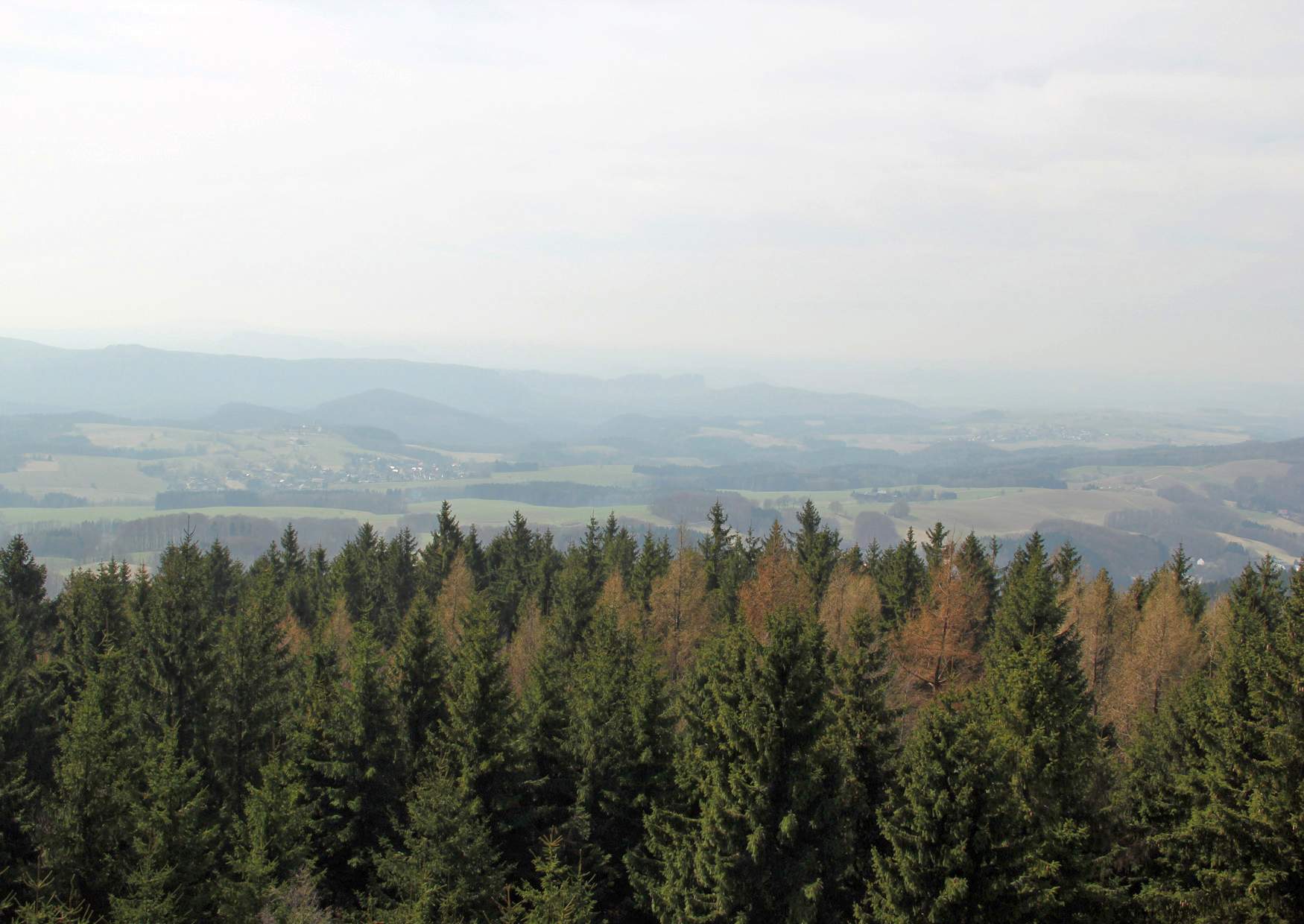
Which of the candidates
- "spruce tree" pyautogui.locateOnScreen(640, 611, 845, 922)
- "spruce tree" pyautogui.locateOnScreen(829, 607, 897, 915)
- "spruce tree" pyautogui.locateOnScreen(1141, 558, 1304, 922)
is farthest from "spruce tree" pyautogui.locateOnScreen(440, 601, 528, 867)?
"spruce tree" pyautogui.locateOnScreen(1141, 558, 1304, 922)

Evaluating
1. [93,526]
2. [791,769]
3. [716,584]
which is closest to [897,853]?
[791,769]

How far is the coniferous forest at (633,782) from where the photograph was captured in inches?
874

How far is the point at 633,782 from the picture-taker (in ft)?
92.9

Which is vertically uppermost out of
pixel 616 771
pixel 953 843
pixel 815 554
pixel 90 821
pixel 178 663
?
pixel 815 554

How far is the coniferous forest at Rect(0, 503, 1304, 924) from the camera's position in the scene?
2219cm

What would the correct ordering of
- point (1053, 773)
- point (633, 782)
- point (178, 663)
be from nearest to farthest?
point (1053, 773)
point (633, 782)
point (178, 663)

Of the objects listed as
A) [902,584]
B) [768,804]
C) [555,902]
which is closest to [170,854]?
[555,902]

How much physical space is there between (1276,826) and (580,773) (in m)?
19.8

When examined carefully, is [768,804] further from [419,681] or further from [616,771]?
[419,681]

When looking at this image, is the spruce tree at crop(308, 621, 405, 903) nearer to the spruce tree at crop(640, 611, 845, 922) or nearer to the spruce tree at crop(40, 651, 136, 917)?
the spruce tree at crop(40, 651, 136, 917)

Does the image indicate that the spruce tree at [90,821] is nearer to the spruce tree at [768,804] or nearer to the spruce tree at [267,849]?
the spruce tree at [267,849]

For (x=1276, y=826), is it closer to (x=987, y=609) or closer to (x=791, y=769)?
(x=791, y=769)

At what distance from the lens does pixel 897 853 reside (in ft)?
72.5

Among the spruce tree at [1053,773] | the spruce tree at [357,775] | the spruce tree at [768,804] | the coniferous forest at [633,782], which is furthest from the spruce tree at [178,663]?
the spruce tree at [1053,773]
